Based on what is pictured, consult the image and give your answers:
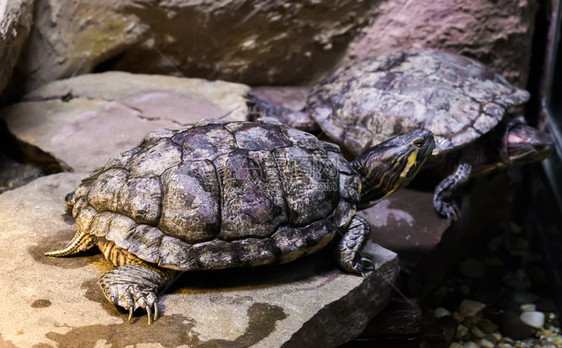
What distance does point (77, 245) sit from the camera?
2.69 meters

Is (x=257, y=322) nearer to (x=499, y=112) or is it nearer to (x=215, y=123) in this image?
(x=215, y=123)

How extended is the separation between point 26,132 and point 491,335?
389cm

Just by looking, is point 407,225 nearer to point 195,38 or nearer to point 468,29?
point 468,29

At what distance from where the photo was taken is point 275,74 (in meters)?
5.52

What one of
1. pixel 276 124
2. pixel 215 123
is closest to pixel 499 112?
pixel 276 124

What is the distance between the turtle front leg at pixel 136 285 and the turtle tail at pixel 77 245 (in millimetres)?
306

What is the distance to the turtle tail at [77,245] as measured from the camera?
2.67 m

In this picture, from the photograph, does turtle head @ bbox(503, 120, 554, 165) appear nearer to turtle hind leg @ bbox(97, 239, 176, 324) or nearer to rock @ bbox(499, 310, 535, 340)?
rock @ bbox(499, 310, 535, 340)

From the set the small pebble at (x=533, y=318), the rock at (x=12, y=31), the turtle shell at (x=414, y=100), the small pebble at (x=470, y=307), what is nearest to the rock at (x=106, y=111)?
the rock at (x=12, y=31)

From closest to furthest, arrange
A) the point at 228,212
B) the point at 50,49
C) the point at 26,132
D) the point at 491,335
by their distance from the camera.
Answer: the point at 228,212 → the point at 491,335 → the point at 26,132 → the point at 50,49

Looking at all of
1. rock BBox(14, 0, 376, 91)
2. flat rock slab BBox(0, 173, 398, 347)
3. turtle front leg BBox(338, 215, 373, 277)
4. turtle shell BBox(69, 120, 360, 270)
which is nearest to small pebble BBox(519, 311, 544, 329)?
flat rock slab BBox(0, 173, 398, 347)

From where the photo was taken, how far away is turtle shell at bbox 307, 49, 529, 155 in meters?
4.09

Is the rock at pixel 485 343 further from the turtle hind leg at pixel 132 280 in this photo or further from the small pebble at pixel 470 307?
the turtle hind leg at pixel 132 280

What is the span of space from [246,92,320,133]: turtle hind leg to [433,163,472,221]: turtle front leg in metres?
1.16
